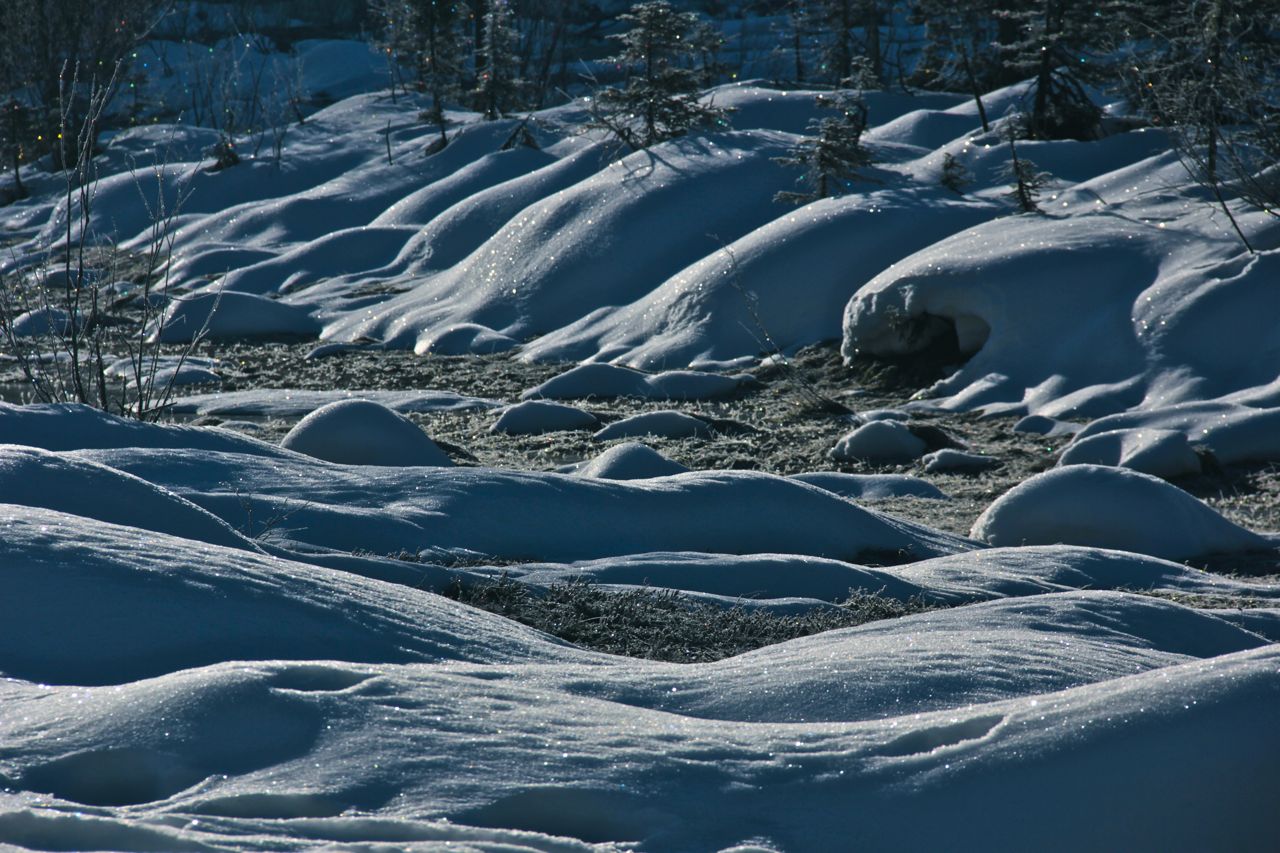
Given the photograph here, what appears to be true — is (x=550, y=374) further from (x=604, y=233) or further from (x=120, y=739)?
(x=120, y=739)

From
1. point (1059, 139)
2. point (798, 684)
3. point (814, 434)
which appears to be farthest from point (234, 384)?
point (1059, 139)

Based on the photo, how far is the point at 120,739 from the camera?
2.03 meters

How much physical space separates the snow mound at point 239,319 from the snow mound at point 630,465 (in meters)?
9.76

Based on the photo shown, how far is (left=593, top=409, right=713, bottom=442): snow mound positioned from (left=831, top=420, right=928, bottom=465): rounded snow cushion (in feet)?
3.72

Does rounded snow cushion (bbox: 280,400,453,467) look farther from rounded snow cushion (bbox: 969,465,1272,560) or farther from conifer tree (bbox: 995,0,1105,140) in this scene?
conifer tree (bbox: 995,0,1105,140)

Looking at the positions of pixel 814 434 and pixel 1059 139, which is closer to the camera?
pixel 814 434

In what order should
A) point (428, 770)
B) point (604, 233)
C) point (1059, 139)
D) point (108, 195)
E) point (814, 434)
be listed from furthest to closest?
point (108, 195) < point (1059, 139) < point (604, 233) < point (814, 434) < point (428, 770)

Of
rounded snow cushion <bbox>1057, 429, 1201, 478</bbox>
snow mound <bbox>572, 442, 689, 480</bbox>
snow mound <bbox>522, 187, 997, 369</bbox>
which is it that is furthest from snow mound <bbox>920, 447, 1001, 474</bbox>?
snow mound <bbox>522, 187, 997, 369</bbox>

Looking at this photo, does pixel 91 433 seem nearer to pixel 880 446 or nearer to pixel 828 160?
pixel 880 446

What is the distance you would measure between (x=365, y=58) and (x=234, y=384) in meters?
43.0

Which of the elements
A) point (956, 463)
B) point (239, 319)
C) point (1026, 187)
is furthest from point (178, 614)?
point (239, 319)

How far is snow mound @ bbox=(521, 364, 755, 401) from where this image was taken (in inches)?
425

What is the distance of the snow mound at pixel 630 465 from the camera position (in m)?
6.64

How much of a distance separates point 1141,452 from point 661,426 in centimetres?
347
